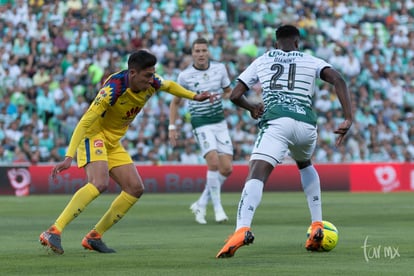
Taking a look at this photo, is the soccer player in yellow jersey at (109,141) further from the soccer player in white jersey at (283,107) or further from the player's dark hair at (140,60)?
the soccer player in white jersey at (283,107)

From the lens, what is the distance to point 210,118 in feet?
56.6

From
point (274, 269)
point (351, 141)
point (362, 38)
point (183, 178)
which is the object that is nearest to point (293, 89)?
point (274, 269)

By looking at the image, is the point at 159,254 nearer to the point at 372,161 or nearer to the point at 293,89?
the point at 293,89

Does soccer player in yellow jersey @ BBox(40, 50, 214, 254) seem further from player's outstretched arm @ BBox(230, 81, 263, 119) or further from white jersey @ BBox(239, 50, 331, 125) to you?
white jersey @ BBox(239, 50, 331, 125)

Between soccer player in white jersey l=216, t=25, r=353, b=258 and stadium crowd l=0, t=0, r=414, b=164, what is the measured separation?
57.1 ft

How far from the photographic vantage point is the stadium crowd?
92.6 ft

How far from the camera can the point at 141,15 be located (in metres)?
31.5

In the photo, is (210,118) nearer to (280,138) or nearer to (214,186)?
(214,186)

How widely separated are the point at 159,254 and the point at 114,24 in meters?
21.1

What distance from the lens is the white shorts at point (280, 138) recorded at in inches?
405

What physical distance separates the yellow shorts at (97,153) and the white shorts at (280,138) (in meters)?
1.80

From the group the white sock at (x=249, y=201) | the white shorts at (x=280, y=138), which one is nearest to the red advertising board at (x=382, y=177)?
the white shorts at (x=280, y=138)

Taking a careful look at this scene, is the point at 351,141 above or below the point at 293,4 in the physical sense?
below

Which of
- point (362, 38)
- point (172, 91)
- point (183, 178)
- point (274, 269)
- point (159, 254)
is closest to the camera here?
point (274, 269)
